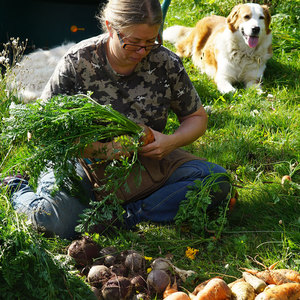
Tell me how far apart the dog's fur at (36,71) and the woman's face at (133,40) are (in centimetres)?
228

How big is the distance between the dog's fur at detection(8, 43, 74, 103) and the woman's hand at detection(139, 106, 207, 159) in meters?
2.31

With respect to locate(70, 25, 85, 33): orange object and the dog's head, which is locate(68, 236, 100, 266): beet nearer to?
locate(70, 25, 85, 33): orange object

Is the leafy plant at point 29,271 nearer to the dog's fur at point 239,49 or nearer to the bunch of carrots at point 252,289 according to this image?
the bunch of carrots at point 252,289

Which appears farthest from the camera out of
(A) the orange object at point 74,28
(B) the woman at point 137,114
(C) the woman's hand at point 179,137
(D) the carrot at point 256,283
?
(A) the orange object at point 74,28

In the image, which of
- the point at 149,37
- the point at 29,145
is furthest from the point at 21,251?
the point at 149,37

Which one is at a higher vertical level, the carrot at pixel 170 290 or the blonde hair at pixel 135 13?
the blonde hair at pixel 135 13

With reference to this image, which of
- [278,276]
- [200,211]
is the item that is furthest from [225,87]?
[278,276]

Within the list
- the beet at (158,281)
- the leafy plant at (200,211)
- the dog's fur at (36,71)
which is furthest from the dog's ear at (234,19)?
the beet at (158,281)

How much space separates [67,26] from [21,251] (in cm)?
390

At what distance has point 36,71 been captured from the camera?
17.1ft

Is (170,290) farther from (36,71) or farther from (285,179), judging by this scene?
(36,71)

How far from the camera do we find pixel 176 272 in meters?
2.48

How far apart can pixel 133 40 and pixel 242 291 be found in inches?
59.4

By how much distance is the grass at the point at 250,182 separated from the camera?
2.71 metres
